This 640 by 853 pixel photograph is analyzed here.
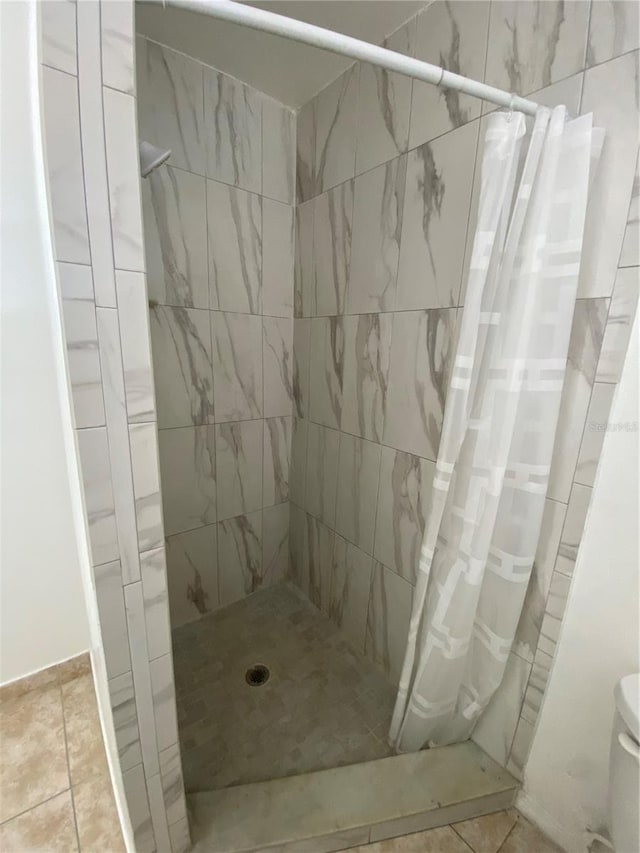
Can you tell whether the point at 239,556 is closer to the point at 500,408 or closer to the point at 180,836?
the point at 180,836

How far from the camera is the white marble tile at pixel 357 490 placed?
4.72 feet

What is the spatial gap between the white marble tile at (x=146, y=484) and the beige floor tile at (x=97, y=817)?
97 cm

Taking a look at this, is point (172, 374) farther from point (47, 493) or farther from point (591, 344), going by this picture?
point (591, 344)

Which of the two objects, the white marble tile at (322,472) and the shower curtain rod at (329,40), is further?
the white marble tile at (322,472)

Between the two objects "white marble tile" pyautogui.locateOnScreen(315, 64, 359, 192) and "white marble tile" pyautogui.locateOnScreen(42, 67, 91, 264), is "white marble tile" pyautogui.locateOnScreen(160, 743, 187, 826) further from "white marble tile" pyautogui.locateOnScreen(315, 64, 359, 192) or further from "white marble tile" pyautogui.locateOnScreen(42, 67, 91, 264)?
"white marble tile" pyautogui.locateOnScreen(315, 64, 359, 192)

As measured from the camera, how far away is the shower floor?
117 cm

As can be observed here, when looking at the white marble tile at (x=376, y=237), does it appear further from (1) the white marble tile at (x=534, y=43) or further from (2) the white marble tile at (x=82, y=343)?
(2) the white marble tile at (x=82, y=343)

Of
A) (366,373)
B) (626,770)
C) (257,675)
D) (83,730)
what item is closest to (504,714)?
(626,770)

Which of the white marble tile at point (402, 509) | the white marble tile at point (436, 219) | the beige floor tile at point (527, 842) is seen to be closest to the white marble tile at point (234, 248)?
the white marble tile at point (436, 219)

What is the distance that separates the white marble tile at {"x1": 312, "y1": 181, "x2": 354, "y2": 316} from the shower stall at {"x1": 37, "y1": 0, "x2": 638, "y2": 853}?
0.01 metres

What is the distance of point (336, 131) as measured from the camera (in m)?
1.42

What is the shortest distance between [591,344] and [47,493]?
1.72 meters

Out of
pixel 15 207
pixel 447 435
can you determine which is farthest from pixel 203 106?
pixel 447 435

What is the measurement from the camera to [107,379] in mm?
601
